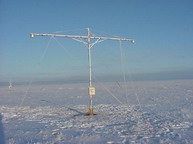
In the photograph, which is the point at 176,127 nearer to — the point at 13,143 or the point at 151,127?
the point at 151,127

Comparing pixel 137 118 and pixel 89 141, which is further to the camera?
pixel 137 118

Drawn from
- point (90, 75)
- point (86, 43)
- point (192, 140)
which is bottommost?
point (192, 140)

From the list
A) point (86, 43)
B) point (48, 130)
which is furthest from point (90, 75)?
point (48, 130)

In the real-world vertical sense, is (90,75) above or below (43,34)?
below

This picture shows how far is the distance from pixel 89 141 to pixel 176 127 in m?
4.61

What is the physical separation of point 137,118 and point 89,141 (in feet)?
17.3

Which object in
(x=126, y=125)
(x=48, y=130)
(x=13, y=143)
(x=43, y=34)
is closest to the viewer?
(x=13, y=143)

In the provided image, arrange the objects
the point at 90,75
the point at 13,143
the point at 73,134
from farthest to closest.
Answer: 1. the point at 90,75
2. the point at 73,134
3. the point at 13,143

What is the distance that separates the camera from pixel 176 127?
1138 centimetres

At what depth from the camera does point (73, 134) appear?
33.8ft

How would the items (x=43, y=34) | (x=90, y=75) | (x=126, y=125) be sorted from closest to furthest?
(x=126, y=125) → (x=43, y=34) → (x=90, y=75)

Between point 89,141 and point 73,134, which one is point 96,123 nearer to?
point 73,134

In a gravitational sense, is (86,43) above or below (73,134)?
above

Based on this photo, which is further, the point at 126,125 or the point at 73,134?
the point at 126,125
